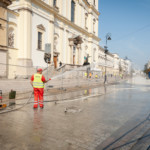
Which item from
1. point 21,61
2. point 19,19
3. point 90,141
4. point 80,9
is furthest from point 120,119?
point 80,9

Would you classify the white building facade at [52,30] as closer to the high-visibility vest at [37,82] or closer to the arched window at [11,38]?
the arched window at [11,38]

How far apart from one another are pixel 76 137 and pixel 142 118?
2.95 meters

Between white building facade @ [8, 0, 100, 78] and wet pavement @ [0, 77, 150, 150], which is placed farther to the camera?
white building facade @ [8, 0, 100, 78]

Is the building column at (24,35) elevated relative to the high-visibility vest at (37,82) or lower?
elevated

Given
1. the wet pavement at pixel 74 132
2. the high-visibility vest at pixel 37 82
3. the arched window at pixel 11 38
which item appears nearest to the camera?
the wet pavement at pixel 74 132

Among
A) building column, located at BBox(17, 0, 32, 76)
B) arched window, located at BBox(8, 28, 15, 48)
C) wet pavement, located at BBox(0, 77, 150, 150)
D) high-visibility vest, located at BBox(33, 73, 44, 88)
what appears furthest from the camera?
building column, located at BBox(17, 0, 32, 76)

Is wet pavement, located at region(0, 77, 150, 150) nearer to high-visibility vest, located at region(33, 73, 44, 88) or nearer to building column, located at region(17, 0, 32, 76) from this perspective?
high-visibility vest, located at region(33, 73, 44, 88)

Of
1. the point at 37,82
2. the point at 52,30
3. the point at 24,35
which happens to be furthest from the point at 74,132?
the point at 52,30

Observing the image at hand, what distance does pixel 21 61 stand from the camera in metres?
22.2

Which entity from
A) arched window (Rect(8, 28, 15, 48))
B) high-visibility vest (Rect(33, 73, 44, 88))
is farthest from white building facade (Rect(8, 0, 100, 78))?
high-visibility vest (Rect(33, 73, 44, 88))

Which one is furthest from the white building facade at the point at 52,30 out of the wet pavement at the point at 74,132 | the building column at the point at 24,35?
the wet pavement at the point at 74,132

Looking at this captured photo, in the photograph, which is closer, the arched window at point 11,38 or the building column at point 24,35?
the arched window at point 11,38

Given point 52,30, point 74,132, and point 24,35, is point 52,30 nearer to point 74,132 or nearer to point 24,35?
point 24,35

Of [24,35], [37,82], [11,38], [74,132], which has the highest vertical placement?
[24,35]
